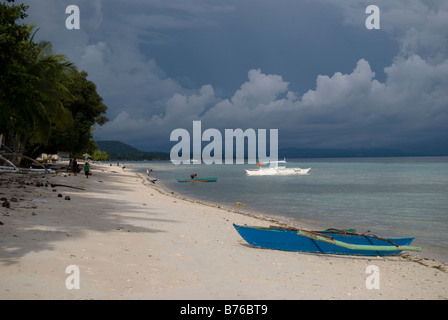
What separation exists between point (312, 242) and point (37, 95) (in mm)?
15271

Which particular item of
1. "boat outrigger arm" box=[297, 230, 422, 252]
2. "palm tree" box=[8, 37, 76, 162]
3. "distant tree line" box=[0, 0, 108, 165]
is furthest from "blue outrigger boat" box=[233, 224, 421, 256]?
"palm tree" box=[8, 37, 76, 162]

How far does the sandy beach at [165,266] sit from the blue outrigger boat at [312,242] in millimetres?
284

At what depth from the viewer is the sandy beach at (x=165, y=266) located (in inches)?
256

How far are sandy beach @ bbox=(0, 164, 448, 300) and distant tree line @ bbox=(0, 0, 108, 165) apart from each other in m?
5.72

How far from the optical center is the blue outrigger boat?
11.3 m

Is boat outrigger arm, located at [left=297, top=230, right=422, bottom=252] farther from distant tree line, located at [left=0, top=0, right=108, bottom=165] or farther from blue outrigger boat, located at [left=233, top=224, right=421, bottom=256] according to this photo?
distant tree line, located at [left=0, top=0, right=108, bottom=165]

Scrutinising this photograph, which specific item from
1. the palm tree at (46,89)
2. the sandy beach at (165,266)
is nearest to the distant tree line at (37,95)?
the palm tree at (46,89)

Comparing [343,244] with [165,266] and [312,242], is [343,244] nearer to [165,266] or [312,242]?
[312,242]

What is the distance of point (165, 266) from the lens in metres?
8.18

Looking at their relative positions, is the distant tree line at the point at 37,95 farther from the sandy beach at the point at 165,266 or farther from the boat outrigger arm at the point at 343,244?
the boat outrigger arm at the point at 343,244

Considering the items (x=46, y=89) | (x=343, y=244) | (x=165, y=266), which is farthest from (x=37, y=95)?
(x=343, y=244)
